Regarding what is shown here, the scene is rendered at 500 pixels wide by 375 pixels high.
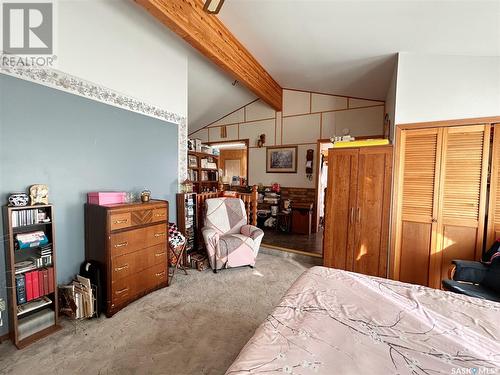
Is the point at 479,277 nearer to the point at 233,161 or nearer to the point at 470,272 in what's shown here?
the point at 470,272

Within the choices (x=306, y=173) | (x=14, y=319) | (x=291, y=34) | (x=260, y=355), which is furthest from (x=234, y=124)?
(x=260, y=355)

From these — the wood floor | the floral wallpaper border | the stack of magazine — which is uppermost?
the floral wallpaper border

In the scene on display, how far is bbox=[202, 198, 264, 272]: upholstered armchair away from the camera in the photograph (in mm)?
2980

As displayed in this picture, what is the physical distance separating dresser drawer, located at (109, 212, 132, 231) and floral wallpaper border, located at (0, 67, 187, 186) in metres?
1.27

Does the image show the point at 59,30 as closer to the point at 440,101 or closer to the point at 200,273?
the point at 200,273

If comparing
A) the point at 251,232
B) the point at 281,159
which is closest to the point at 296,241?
the point at 251,232

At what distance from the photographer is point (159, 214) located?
8.27 feet

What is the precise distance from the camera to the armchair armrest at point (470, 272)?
6.44 ft

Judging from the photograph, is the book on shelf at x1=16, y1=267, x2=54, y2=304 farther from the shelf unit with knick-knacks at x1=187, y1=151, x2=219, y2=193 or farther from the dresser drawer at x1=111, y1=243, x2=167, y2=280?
the shelf unit with knick-knacks at x1=187, y1=151, x2=219, y2=193

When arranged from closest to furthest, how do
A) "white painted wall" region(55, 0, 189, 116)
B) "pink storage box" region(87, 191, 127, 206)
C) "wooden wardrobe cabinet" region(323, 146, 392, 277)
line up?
"white painted wall" region(55, 0, 189, 116), "pink storage box" region(87, 191, 127, 206), "wooden wardrobe cabinet" region(323, 146, 392, 277)

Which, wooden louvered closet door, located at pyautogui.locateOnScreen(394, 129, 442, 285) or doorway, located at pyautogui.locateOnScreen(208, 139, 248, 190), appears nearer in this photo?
wooden louvered closet door, located at pyautogui.locateOnScreen(394, 129, 442, 285)

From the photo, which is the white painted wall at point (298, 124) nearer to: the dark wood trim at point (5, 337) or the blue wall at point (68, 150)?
the blue wall at point (68, 150)

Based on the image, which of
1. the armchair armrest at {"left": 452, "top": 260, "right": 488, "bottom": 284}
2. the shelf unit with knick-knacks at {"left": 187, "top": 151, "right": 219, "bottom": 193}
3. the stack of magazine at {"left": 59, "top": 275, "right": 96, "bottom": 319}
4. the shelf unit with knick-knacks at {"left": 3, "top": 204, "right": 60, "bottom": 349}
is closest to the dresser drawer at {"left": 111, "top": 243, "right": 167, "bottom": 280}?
the stack of magazine at {"left": 59, "top": 275, "right": 96, "bottom": 319}

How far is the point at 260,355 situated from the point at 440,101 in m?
3.05
